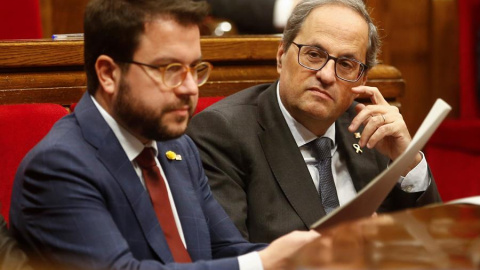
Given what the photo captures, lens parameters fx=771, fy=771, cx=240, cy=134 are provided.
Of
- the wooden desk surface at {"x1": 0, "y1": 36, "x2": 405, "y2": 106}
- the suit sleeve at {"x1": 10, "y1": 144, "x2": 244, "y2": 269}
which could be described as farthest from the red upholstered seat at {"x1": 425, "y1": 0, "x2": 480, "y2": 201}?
the suit sleeve at {"x1": 10, "y1": 144, "x2": 244, "y2": 269}

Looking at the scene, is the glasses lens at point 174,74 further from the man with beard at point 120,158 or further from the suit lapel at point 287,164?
the suit lapel at point 287,164

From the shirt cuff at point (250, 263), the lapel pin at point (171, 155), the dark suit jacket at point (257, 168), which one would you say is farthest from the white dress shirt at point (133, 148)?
the dark suit jacket at point (257, 168)

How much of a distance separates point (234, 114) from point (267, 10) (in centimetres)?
93

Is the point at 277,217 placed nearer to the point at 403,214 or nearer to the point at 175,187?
the point at 175,187

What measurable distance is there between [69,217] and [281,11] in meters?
1.64

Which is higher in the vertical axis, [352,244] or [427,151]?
[352,244]

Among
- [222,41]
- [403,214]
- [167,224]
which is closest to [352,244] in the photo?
[403,214]

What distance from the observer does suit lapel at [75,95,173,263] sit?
1224 mm

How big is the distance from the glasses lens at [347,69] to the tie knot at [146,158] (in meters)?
0.69

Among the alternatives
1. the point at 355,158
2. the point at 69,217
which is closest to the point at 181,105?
the point at 69,217

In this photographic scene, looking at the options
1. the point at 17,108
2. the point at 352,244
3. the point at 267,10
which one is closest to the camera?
the point at 352,244

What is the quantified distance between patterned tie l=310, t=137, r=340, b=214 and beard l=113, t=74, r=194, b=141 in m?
0.66

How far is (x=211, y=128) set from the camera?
1790 millimetres

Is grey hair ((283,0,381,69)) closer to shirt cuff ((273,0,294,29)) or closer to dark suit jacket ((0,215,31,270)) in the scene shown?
shirt cuff ((273,0,294,29))
